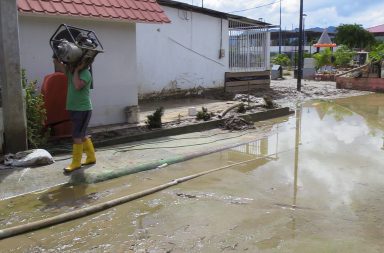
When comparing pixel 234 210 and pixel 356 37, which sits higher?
pixel 356 37

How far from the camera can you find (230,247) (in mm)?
4281

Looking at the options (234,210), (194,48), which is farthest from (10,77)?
(194,48)

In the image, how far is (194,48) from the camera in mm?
17016

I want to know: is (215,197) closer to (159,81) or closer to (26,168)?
(26,168)

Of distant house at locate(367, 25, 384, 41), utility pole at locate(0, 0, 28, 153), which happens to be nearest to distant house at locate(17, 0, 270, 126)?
utility pole at locate(0, 0, 28, 153)

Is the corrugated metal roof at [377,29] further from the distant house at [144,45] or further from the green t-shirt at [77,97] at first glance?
the green t-shirt at [77,97]

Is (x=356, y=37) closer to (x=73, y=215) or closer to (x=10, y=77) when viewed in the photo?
(x=10, y=77)

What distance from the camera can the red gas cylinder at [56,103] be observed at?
25.9 ft

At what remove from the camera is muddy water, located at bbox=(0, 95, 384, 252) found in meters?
4.36

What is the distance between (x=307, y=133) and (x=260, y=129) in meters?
1.20

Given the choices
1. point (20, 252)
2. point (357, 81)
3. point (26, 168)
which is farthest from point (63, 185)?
point (357, 81)

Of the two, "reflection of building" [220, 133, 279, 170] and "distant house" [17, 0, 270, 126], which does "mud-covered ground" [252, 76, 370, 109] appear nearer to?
Answer: "distant house" [17, 0, 270, 126]

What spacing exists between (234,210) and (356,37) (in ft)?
176

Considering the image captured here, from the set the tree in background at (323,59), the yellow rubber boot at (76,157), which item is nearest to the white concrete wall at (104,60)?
the yellow rubber boot at (76,157)
